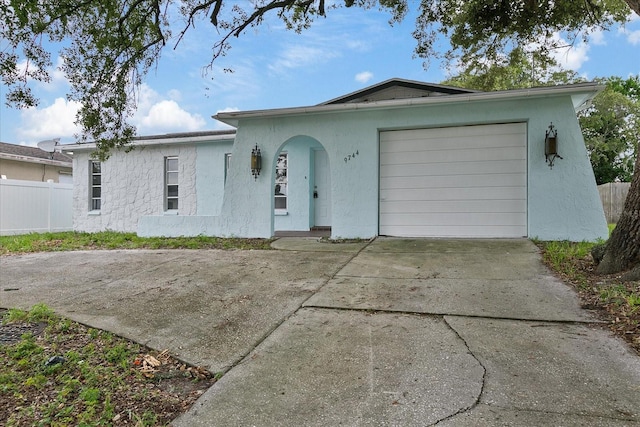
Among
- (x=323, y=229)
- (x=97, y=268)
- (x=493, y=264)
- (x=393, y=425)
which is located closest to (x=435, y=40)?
(x=323, y=229)

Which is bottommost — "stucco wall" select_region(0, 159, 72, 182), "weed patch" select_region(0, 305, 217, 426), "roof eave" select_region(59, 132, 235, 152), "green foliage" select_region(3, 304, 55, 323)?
"weed patch" select_region(0, 305, 217, 426)

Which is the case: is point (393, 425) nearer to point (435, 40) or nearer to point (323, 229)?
point (323, 229)

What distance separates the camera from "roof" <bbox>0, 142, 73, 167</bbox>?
1552 cm

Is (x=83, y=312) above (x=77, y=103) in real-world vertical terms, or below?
below

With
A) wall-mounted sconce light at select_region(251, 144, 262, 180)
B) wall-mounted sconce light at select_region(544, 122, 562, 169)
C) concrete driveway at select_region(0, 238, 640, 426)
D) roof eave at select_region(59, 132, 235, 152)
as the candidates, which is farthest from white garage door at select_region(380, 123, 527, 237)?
roof eave at select_region(59, 132, 235, 152)

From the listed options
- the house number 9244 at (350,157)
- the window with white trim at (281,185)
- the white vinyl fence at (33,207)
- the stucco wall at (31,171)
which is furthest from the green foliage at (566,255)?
the stucco wall at (31,171)

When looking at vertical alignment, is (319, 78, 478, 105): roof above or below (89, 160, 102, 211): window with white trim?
above

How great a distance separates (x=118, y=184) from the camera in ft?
40.2

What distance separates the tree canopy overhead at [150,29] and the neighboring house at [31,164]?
9470mm

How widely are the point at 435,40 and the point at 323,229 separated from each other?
5566 millimetres

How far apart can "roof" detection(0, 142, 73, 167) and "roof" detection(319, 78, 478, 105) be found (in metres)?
12.0

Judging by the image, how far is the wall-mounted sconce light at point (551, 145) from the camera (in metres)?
6.97

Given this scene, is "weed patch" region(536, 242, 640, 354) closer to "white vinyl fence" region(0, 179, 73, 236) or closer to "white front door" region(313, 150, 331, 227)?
"white front door" region(313, 150, 331, 227)

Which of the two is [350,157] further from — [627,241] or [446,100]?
[627,241]
